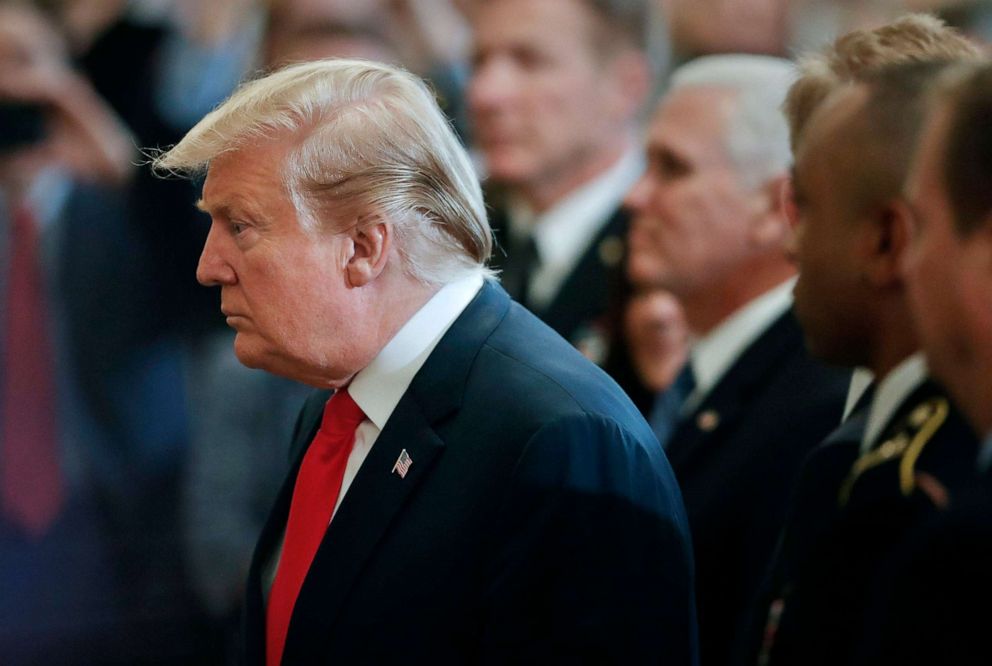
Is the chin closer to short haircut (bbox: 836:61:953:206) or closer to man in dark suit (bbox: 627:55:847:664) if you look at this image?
man in dark suit (bbox: 627:55:847:664)

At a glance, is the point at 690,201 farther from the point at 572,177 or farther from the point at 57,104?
the point at 57,104

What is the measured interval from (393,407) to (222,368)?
13.5 ft

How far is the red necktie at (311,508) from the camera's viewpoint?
2.44 meters

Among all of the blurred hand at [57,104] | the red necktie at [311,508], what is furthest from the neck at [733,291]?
the blurred hand at [57,104]

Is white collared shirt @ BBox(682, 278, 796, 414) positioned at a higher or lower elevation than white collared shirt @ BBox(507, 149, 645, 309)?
higher

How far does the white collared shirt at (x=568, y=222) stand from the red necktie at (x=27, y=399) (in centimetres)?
235

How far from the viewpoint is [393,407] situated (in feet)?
7.94

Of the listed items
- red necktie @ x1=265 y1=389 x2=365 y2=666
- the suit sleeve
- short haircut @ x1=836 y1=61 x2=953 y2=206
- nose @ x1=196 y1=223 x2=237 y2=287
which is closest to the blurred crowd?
short haircut @ x1=836 y1=61 x2=953 y2=206

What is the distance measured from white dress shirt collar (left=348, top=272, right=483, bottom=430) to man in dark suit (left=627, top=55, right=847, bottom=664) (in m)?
0.83

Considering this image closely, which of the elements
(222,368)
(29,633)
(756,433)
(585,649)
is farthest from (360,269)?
(29,633)

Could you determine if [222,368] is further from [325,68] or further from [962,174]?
[962,174]

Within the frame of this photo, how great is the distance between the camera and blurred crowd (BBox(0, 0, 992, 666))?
1.87 m

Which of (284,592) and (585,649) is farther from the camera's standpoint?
(284,592)

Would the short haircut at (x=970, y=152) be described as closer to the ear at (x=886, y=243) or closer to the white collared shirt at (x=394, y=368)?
the ear at (x=886, y=243)
